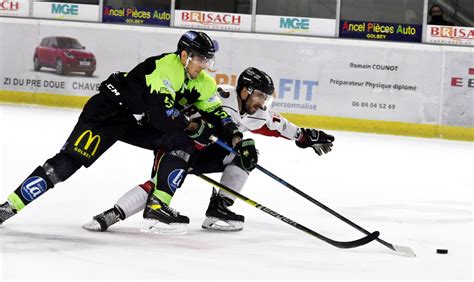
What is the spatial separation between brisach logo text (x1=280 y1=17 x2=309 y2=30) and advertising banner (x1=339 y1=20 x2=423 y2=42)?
425 millimetres

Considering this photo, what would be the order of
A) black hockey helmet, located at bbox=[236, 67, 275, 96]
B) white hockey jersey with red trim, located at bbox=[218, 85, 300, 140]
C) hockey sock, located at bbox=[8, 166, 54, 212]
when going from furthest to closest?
white hockey jersey with red trim, located at bbox=[218, 85, 300, 140] → black hockey helmet, located at bbox=[236, 67, 275, 96] → hockey sock, located at bbox=[8, 166, 54, 212]

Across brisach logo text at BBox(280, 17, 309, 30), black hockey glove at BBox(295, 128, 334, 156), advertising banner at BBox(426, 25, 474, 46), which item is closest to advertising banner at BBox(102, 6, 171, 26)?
brisach logo text at BBox(280, 17, 309, 30)

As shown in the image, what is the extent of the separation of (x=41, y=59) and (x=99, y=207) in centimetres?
688

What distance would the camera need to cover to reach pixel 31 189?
4027mm

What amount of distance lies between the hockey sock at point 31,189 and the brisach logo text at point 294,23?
7.38 metres

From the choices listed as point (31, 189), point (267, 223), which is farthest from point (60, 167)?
point (267, 223)

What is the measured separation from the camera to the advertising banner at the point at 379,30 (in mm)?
10773

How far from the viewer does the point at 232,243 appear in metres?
4.10

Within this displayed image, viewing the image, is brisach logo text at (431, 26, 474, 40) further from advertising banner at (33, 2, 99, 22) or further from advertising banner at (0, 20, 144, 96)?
advertising banner at (33, 2, 99, 22)

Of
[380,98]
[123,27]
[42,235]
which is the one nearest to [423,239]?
[42,235]

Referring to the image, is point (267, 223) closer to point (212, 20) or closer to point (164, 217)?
point (164, 217)

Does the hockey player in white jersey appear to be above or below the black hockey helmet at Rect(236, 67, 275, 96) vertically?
below

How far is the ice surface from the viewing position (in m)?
3.53

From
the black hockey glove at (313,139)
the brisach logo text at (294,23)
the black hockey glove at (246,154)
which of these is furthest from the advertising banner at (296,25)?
the black hockey glove at (246,154)
